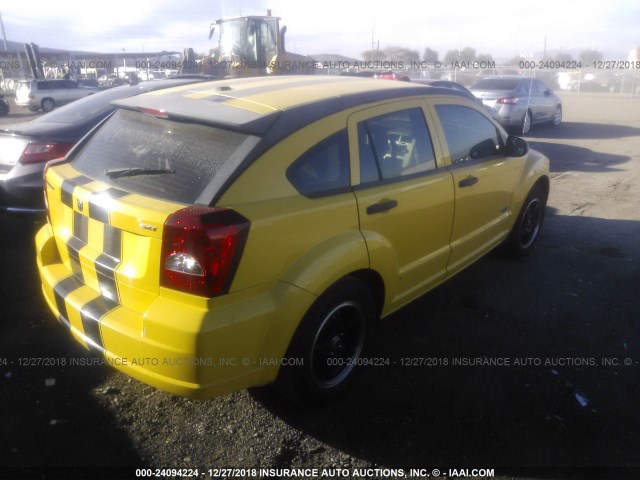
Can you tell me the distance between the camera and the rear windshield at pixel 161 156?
2395 millimetres

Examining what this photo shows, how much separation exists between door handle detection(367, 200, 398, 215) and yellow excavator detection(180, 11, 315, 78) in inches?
465

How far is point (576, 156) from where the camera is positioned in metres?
10.7

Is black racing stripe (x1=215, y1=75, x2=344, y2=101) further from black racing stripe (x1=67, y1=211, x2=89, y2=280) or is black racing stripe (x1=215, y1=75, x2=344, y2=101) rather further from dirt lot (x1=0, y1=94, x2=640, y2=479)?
dirt lot (x1=0, y1=94, x2=640, y2=479)

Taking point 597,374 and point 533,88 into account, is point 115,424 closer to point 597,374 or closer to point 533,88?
point 597,374

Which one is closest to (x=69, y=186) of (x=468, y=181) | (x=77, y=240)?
(x=77, y=240)

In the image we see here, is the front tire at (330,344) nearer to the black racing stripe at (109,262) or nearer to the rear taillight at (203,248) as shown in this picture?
the rear taillight at (203,248)

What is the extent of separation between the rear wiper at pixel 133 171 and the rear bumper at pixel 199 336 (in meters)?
0.62

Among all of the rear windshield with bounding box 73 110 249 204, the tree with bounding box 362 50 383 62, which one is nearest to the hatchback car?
the rear windshield with bounding box 73 110 249 204

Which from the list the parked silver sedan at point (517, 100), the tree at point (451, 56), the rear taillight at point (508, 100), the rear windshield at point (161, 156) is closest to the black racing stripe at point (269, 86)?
the rear windshield at point (161, 156)

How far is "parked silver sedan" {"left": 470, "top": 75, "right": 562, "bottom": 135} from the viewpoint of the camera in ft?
42.2

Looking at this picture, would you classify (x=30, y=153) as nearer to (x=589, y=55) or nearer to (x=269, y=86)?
(x=269, y=86)

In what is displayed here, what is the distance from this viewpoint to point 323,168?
2.66 m

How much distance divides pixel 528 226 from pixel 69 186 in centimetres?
422

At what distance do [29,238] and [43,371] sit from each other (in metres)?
2.65
